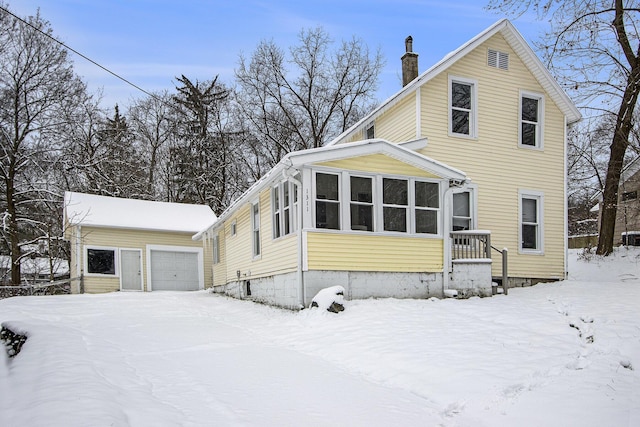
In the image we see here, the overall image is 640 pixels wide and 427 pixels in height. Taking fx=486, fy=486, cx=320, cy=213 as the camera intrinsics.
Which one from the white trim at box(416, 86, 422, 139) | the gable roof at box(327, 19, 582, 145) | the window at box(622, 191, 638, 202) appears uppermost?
the gable roof at box(327, 19, 582, 145)

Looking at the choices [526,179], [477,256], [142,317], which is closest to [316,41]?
[526,179]

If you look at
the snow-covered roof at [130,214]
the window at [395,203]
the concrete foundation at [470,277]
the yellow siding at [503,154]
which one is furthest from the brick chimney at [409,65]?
the snow-covered roof at [130,214]

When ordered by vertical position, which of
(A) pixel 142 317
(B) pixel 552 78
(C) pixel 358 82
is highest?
(C) pixel 358 82

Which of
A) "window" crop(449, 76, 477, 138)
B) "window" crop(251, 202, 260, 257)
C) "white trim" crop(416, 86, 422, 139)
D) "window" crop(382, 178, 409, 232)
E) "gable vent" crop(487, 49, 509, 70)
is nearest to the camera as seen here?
"window" crop(382, 178, 409, 232)

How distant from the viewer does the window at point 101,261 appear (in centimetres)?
2005

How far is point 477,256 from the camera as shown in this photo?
13203 mm

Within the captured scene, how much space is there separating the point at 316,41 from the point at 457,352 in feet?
87.3

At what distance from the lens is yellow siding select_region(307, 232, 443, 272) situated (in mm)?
11008

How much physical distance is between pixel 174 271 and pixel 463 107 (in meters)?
14.1

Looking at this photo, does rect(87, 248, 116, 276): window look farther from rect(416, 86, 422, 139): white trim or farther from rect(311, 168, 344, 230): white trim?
rect(416, 86, 422, 139): white trim

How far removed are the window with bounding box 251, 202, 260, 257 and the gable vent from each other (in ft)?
27.9

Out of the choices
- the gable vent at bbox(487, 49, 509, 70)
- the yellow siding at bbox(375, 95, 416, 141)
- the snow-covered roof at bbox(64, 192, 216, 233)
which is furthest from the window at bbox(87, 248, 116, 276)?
the gable vent at bbox(487, 49, 509, 70)

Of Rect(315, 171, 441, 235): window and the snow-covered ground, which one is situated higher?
Rect(315, 171, 441, 235): window

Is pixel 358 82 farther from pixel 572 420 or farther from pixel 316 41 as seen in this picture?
pixel 572 420
